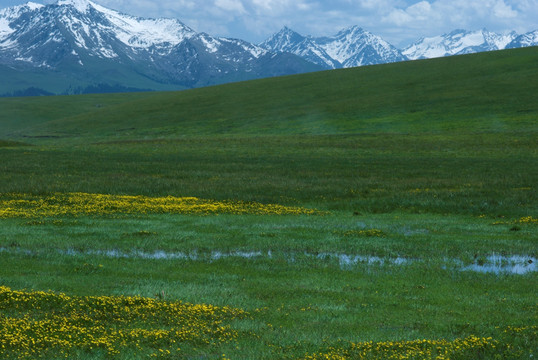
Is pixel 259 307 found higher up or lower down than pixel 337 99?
lower down

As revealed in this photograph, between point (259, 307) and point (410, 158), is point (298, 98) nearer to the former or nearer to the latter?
point (410, 158)

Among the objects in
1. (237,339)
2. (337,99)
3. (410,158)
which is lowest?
(237,339)

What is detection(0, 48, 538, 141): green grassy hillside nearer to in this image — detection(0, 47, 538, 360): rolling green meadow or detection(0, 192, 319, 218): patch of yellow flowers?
detection(0, 47, 538, 360): rolling green meadow

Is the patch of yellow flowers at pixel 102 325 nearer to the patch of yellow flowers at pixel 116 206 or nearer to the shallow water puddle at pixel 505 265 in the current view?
the shallow water puddle at pixel 505 265

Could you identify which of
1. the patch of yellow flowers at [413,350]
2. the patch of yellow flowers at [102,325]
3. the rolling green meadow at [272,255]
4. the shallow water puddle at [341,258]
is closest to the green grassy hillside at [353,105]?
the rolling green meadow at [272,255]

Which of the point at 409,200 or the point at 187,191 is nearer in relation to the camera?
the point at 409,200

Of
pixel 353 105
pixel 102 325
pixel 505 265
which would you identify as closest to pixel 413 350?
pixel 102 325

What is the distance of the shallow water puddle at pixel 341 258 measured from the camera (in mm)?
21250

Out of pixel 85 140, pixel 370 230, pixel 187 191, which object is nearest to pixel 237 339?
pixel 370 230

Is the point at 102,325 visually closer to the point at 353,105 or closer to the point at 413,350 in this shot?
the point at 413,350

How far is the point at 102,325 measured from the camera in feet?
44.2

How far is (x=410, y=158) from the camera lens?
2670 inches

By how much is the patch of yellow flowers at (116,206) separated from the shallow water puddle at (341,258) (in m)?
10.4

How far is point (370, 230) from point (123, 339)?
56.8 ft
